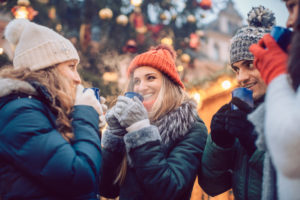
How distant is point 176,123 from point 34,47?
3.67ft

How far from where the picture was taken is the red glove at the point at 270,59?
1.09m

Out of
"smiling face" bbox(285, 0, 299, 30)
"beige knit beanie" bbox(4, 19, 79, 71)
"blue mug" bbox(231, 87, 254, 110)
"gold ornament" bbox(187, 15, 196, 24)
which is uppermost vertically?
"gold ornament" bbox(187, 15, 196, 24)

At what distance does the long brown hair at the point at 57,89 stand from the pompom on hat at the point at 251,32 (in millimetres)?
1194

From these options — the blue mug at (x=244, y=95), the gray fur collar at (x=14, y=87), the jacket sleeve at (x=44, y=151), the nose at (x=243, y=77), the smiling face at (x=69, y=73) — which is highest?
the nose at (x=243, y=77)

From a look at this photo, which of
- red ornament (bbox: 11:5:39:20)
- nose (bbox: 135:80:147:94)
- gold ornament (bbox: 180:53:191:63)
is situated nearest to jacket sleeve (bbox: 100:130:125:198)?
nose (bbox: 135:80:147:94)

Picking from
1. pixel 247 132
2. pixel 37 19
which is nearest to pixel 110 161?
pixel 247 132

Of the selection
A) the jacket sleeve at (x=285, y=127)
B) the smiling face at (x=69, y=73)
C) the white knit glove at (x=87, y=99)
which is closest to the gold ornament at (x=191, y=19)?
the smiling face at (x=69, y=73)

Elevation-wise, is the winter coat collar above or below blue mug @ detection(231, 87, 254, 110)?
below

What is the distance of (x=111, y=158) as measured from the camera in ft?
6.38

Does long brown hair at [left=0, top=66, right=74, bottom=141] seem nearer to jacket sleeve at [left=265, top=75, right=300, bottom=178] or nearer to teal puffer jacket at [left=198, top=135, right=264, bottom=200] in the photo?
teal puffer jacket at [left=198, top=135, right=264, bottom=200]

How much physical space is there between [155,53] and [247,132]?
113 cm

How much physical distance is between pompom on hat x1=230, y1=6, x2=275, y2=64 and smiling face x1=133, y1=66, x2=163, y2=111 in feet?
2.05

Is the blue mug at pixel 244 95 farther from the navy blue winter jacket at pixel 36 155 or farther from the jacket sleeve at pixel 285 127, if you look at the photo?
the navy blue winter jacket at pixel 36 155

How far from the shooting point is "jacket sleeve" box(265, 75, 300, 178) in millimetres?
932
